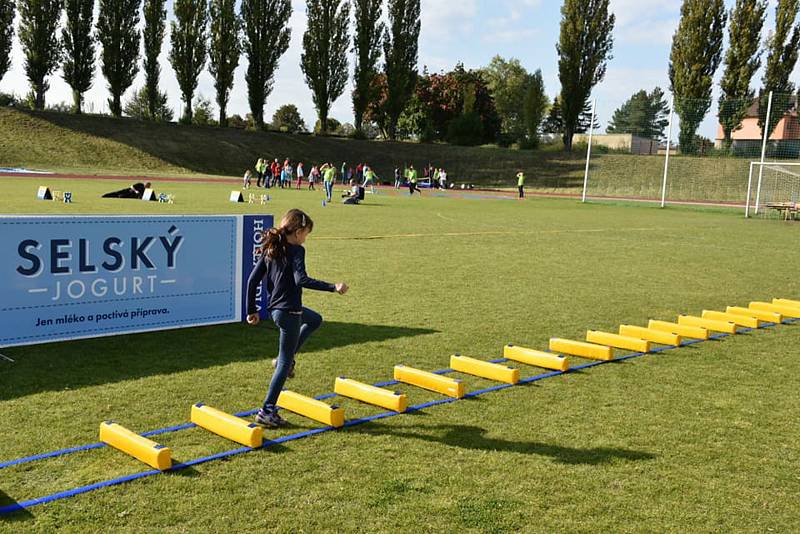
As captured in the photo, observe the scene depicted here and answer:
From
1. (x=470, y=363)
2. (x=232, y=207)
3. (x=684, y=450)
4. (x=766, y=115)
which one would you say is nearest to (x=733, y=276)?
(x=470, y=363)

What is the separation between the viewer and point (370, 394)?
21.3 feet

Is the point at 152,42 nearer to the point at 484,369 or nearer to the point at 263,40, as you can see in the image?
the point at 263,40

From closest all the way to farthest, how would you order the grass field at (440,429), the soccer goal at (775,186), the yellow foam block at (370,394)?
the grass field at (440,429)
the yellow foam block at (370,394)
the soccer goal at (775,186)

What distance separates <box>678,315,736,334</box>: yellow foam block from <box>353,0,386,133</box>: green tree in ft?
205

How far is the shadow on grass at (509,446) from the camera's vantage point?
538 cm

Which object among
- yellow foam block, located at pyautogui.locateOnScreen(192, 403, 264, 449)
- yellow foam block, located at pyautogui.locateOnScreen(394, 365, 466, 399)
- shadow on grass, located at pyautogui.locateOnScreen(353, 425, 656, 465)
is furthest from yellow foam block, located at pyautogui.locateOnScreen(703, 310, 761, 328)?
yellow foam block, located at pyautogui.locateOnScreen(192, 403, 264, 449)

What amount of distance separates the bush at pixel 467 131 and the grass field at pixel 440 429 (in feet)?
222

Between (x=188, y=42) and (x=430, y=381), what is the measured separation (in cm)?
6245

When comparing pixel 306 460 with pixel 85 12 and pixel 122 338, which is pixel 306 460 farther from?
pixel 85 12

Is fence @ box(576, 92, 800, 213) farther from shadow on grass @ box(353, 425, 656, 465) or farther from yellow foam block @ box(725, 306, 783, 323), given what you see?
shadow on grass @ box(353, 425, 656, 465)

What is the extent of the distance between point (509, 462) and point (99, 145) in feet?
192

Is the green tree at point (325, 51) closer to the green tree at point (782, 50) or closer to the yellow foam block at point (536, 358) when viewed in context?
the green tree at point (782, 50)

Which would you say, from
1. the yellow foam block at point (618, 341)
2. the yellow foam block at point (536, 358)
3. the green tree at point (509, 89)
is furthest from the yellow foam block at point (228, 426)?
the green tree at point (509, 89)

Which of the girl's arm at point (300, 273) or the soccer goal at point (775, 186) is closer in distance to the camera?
the girl's arm at point (300, 273)
